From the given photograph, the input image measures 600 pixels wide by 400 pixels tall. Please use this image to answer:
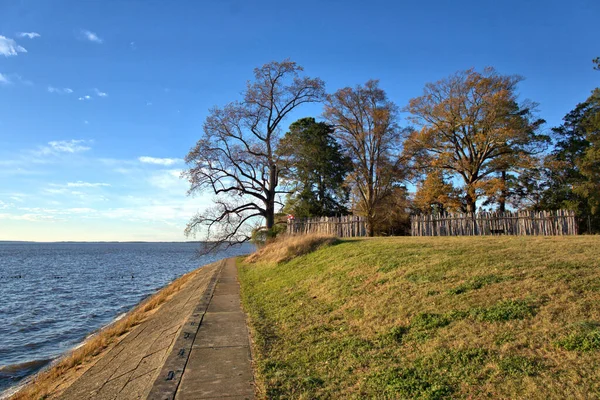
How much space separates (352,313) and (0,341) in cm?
1226

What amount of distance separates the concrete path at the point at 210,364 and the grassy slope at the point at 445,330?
28 centimetres

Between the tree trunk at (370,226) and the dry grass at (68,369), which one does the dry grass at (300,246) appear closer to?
the dry grass at (68,369)

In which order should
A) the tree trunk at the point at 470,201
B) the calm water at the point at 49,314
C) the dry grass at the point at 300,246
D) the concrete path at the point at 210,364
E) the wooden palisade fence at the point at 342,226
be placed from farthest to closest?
the tree trunk at the point at 470,201
the wooden palisade fence at the point at 342,226
the dry grass at the point at 300,246
the calm water at the point at 49,314
the concrete path at the point at 210,364

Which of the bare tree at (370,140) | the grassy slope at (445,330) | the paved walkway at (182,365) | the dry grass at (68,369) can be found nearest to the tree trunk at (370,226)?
the bare tree at (370,140)

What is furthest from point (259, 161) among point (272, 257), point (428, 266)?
point (428, 266)

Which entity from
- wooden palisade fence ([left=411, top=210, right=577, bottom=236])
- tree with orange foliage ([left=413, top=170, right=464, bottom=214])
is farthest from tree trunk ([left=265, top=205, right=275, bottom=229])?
tree with orange foliage ([left=413, top=170, right=464, bottom=214])

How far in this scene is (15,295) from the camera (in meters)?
23.6

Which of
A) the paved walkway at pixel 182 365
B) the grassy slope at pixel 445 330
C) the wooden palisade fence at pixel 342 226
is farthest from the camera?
the wooden palisade fence at pixel 342 226

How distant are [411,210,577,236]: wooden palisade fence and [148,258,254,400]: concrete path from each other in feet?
57.6

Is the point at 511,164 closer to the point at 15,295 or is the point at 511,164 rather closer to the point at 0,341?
the point at 0,341

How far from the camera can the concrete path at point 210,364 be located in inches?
201

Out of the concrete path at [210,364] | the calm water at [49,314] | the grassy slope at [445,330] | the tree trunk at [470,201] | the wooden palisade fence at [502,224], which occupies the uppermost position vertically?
the tree trunk at [470,201]

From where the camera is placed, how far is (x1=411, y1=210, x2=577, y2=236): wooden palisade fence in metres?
22.9

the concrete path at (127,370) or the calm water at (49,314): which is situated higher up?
the concrete path at (127,370)
